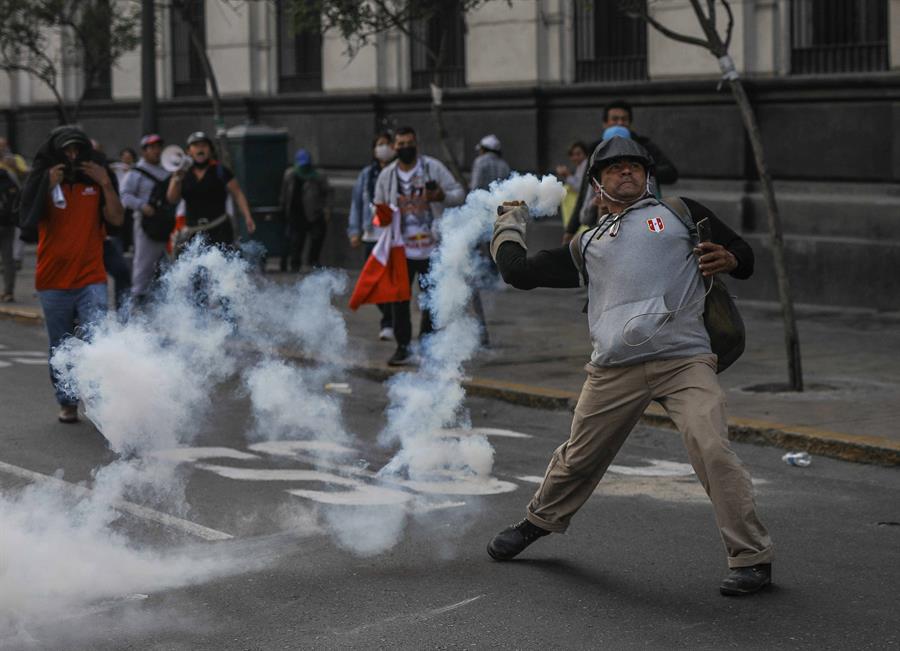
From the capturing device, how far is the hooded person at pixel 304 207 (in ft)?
66.2

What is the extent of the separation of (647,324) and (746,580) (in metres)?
1.01

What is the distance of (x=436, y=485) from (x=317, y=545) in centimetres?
124

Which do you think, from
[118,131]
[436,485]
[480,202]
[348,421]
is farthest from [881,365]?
[118,131]

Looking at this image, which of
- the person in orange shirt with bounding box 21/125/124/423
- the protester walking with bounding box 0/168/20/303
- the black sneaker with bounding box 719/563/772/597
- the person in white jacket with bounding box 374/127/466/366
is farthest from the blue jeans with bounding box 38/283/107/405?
the protester walking with bounding box 0/168/20/303

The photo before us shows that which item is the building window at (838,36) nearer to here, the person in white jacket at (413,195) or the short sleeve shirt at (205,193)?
the person in white jacket at (413,195)

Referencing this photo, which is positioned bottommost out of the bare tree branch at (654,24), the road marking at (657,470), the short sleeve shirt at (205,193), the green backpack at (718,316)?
the road marking at (657,470)

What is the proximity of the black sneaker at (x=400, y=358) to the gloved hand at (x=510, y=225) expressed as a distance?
225 inches

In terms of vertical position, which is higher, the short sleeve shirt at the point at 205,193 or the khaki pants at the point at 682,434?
the short sleeve shirt at the point at 205,193

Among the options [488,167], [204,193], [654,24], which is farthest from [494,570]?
[488,167]

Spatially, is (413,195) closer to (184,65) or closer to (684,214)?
(684,214)

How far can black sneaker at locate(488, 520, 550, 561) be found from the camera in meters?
6.32

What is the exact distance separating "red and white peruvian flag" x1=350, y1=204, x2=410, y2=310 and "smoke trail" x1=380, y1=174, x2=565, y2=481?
7.74ft

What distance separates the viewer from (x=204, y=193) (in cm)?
1254

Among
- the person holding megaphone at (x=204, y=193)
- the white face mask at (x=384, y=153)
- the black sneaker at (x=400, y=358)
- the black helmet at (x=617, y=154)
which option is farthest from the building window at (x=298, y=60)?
the black helmet at (x=617, y=154)
